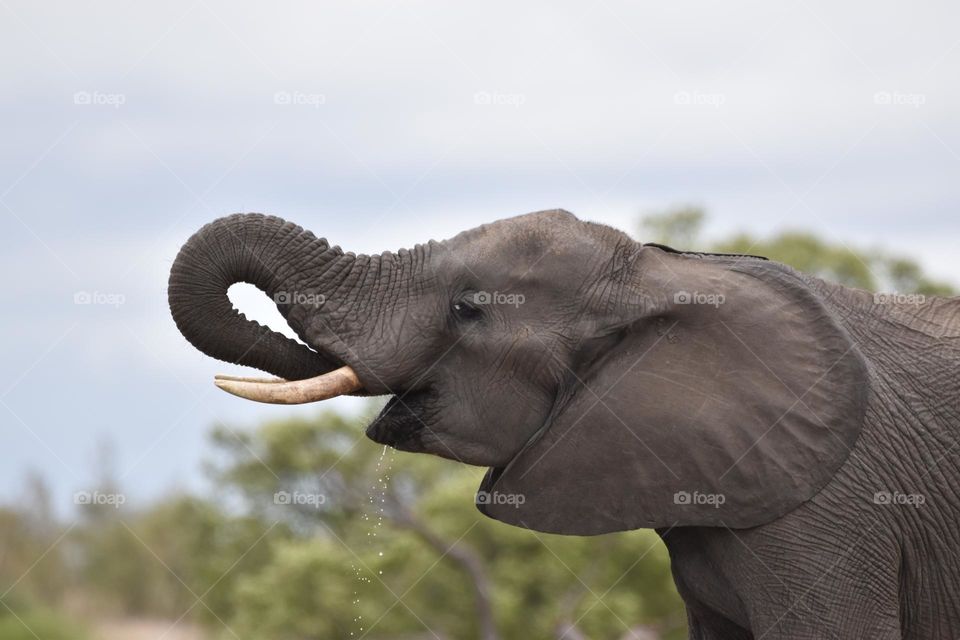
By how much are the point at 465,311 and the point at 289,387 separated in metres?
0.75

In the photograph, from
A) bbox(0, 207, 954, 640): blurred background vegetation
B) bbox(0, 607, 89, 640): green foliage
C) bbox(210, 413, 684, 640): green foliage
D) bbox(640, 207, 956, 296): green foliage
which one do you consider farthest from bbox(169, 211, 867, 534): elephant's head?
bbox(640, 207, 956, 296): green foliage

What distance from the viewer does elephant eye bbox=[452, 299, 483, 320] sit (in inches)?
238

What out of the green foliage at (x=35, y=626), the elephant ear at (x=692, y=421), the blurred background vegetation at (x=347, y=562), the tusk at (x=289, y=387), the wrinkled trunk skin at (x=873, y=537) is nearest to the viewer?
the tusk at (x=289, y=387)

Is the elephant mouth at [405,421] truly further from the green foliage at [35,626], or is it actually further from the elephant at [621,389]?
the green foliage at [35,626]

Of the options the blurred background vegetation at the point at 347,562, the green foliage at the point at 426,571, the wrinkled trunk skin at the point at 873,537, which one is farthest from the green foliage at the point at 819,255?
the wrinkled trunk skin at the point at 873,537

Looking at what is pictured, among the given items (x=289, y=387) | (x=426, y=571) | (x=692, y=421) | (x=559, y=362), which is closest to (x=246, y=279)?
(x=289, y=387)

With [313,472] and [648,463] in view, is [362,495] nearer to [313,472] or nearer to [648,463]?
[313,472]

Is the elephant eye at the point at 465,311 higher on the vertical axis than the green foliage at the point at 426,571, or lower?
higher

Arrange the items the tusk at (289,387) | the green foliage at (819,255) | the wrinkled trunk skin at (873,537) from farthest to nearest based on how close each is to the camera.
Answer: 1. the green foliage at (819,255)
2. the wrinkled trunk skin at (873,537)
3. the tusk at (289,387)

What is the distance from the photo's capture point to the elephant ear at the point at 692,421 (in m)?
6.03

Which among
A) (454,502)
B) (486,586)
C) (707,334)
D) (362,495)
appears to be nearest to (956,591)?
(707,334)

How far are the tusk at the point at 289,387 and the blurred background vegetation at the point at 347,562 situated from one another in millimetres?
13091

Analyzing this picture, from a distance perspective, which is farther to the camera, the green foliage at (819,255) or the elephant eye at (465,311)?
the green foliage at (819,255)

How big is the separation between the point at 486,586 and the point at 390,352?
1747cm
